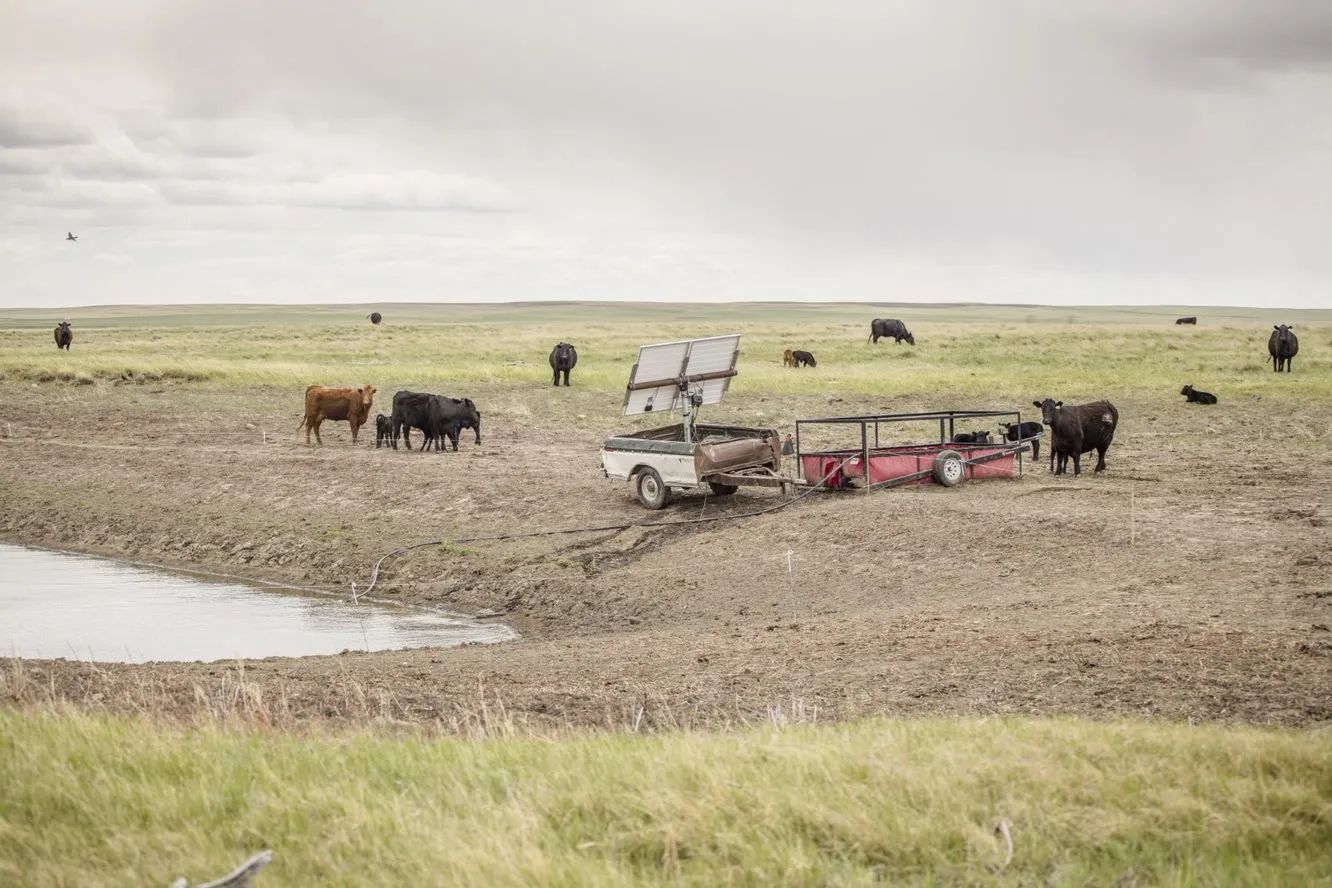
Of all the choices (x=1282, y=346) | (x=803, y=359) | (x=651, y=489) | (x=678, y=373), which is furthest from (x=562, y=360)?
(x=1282, y=346)

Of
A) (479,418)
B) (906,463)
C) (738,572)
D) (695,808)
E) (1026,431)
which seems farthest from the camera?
(479,418)

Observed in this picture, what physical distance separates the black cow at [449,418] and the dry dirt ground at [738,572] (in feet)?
2.77

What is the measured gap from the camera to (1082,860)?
18.1 ft

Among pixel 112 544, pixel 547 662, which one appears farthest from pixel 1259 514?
pixel 112 544

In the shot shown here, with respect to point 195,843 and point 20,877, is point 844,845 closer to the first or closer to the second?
point 195,843

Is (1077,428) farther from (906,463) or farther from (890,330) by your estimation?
(890,330)

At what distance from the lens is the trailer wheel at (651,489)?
20219mm

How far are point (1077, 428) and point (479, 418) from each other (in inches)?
499

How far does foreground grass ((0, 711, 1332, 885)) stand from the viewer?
18.2 ft

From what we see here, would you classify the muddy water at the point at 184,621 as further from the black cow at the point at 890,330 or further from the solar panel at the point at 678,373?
the black cow at the point at 890,330

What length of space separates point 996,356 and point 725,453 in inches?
1310

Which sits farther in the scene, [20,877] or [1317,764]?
[1317,764]

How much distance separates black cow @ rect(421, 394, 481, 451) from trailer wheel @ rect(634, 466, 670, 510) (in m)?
7.52

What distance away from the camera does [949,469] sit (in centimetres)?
1959
